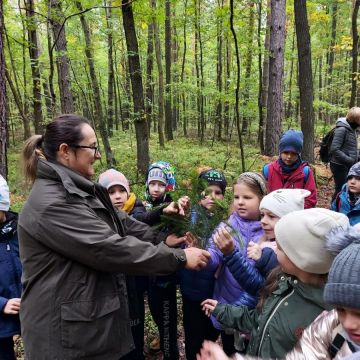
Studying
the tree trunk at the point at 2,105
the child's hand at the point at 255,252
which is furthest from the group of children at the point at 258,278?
the tree trunk at the point at 2,105

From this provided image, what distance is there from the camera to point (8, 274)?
2918mm

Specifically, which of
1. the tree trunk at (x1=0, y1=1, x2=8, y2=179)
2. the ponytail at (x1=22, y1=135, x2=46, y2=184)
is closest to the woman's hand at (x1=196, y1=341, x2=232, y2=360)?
the ponytail at (x1=22, y1=135, x2=46, y2=184)

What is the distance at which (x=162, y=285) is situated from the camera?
3316mm

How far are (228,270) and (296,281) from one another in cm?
86

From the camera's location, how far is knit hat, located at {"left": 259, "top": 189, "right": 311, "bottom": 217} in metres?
2.57

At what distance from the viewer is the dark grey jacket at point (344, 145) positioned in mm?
6160

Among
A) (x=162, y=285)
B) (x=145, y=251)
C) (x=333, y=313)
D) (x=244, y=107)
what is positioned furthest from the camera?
(x=244, y=107)

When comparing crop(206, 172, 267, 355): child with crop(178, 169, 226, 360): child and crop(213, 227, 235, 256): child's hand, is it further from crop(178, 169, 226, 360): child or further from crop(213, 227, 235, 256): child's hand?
crop(213, 227, 235, 256): child's hand

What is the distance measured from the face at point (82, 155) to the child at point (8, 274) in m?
0.88

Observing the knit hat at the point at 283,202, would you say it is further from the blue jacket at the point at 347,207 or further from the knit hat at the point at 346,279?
the blue jacket at the point at 347,207

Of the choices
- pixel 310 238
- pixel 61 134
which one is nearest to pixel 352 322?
pixel 310 238

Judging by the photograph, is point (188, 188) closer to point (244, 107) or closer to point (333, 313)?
point (333, 313)

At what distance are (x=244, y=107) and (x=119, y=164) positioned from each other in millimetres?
8322

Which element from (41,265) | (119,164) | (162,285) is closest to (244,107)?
(119,164)
